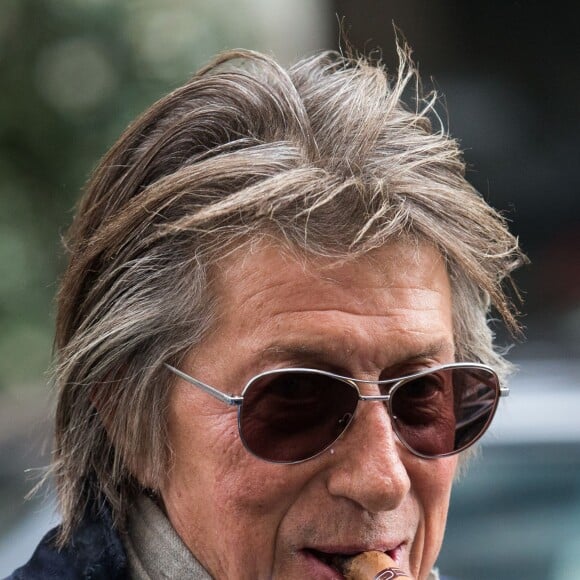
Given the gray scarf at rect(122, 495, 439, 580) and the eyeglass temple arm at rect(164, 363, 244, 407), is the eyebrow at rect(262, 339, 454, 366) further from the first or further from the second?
the gray scarf at rect(122, 495, 439, 580)

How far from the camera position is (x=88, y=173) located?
4973 mm

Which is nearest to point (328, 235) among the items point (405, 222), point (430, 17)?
point (405, 222)

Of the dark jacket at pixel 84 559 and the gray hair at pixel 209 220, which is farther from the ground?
the gray hair at pixel 209 220

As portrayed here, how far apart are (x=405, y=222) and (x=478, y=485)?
2.04 m

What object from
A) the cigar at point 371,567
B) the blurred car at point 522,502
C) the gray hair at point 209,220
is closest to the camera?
the cigar at point 371,567

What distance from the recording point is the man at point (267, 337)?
78.0 inches

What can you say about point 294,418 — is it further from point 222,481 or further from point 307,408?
point 222,481

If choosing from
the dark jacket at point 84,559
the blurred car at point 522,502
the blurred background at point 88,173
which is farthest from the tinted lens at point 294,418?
the blurred car at point 522,502

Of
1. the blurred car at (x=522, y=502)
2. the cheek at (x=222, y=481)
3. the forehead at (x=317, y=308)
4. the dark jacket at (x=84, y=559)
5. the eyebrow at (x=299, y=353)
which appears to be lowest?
the blurred car at (x=522, y=502)

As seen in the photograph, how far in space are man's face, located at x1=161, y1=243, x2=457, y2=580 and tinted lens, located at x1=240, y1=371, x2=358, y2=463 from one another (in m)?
0.03

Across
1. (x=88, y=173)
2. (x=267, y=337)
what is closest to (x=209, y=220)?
(x=267, y=337)

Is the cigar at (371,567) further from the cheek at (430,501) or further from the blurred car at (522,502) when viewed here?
the blurred car at (522,502)

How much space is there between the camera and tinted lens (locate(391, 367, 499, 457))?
2.05 metres

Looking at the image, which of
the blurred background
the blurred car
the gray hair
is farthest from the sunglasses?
the blurred car
